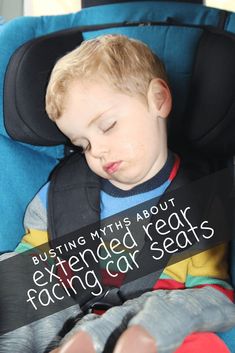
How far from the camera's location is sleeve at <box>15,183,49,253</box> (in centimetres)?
121

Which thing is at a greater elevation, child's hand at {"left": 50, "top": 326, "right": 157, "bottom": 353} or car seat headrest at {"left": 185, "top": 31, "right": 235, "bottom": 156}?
car seat headrest at {"left": 185, "top": 31, "right": 235, "bottom": 156}

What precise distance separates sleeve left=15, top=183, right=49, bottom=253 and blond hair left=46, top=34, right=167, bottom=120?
9.5 inches

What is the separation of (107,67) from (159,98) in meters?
0.13

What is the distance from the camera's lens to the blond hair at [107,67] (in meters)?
1.03

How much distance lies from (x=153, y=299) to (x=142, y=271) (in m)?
0.23

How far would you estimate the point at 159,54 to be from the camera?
3.77 ft

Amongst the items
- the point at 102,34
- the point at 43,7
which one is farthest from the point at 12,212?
the point at 43,7

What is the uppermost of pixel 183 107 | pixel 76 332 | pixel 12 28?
pixel 12 28

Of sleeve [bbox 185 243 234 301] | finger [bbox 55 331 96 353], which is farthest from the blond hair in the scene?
finger [bbox 55 331 96 353]

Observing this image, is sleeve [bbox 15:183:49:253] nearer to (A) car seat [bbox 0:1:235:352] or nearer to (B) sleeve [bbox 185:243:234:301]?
(A) car seat [bbox 0:1:235:352]

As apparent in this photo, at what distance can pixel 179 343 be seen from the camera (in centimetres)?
81

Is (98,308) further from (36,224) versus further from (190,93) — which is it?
(190,93)

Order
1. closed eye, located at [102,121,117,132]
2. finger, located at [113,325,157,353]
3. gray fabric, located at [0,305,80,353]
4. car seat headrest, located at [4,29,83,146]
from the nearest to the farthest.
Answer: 1. finger, located at [113,325,157,353]
2. gray fabric, located at [0,305,80,353]
3. closed eye, located at [102,121,117,132]
4. car seat headrest, located at [4,29,83,146]

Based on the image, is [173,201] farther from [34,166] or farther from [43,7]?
[43,7]
